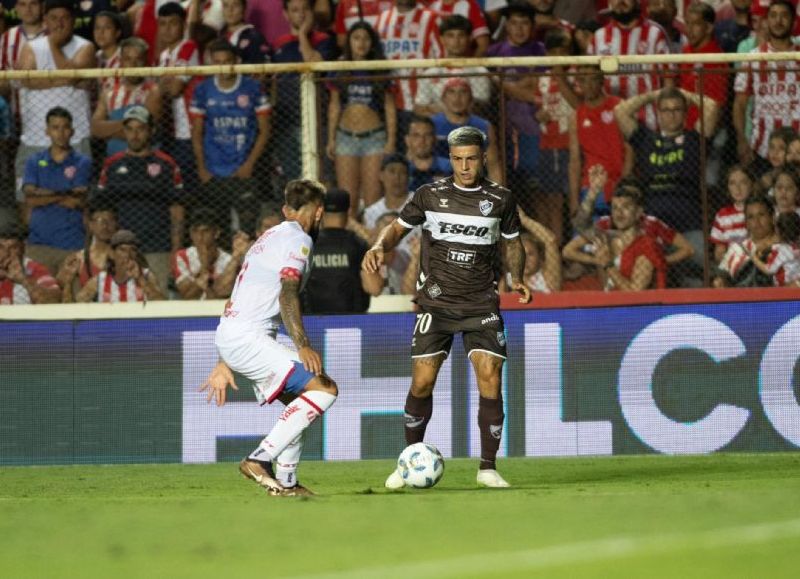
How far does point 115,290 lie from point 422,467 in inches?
210

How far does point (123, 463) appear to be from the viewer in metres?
13.1

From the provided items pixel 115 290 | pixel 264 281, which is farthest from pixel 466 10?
pixel 264 281

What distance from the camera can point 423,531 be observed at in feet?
22.1

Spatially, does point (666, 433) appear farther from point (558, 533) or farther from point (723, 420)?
point (558, 533)

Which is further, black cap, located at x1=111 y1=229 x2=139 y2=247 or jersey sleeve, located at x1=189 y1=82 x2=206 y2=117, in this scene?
jersey sleeve, located at x1=189 y1=82 x2=206 y2=117

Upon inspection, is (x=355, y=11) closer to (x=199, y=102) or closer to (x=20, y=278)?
(x=199, y=102)

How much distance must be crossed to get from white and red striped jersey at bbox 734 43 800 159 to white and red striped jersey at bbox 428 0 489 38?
2.79 m

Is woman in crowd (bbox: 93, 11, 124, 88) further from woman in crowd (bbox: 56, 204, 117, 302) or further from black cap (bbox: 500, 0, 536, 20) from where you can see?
black cap (bbox: 500, 0, 536, 20)

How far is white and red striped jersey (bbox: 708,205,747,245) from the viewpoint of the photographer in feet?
43.3

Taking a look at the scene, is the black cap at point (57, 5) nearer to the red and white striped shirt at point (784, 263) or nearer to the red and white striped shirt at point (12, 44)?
the red and white striped shirt at point (12, 44)

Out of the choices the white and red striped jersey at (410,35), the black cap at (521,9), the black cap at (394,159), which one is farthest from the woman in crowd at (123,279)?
the black cap at (521,9)

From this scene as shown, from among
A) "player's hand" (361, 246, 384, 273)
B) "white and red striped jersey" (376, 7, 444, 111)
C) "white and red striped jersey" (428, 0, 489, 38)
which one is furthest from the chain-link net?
"player's hand" (361, 246, 384, 273)

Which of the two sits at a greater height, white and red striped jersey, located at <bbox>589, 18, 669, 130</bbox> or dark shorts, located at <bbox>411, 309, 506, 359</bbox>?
white and red striped jersey, located at <bbox>589, 18, 669, 130</bbox>

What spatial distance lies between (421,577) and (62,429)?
8396mm
